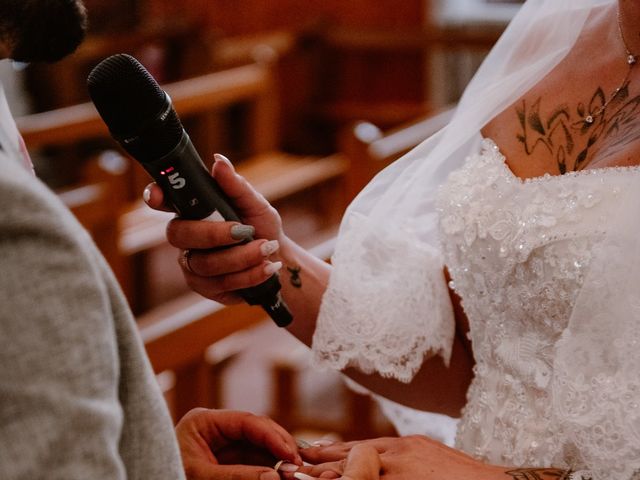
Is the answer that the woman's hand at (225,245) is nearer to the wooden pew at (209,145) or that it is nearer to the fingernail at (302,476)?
the fingernail at (302,476)

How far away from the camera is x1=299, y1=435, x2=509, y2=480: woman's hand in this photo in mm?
1411

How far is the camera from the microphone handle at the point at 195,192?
134 centimetres

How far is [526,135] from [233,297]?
0.61 m

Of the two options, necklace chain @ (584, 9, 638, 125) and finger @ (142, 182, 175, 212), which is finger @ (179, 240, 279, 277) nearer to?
finger @ (142, 182, 175, 212)

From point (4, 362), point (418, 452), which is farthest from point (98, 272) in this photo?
point (418, 452)

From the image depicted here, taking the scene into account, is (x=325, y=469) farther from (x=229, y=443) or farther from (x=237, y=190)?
(x=237, y=190)

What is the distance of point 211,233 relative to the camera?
4.73 ft

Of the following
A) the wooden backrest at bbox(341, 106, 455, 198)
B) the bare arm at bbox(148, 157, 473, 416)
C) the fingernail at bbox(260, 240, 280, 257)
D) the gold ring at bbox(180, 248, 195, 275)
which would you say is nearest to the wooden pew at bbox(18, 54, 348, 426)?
the wooden backrest at bbox(341, 106, 455, 198)

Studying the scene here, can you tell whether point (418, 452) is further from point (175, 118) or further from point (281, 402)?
point (281, 402)

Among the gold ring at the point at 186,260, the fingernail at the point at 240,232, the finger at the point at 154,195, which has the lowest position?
the gold ring at the point at 186,260

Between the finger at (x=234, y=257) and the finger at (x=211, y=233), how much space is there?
21 mm

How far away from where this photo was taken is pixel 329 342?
1871mm

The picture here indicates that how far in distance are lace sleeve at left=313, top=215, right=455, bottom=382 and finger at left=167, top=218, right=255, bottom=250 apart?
0.46 meters

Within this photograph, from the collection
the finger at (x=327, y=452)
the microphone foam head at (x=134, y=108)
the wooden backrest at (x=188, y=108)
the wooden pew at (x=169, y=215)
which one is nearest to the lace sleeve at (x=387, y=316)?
the finger at (x=327, y=452)
